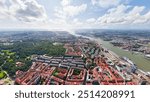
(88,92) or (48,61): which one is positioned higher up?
(88,92)

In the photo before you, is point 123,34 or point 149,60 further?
point 123,34

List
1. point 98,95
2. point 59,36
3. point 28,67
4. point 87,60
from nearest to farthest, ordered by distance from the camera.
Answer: point 98,95 → point 28,67 → point 87,60 → point 59,36

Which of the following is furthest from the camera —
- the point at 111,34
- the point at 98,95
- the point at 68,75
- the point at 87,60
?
the point at 111,34

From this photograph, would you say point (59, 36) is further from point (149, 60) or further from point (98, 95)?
point (98, 95)

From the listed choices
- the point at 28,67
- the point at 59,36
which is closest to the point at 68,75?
the point at 28,67

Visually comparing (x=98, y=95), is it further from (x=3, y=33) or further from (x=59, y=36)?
(x=3, y=33)

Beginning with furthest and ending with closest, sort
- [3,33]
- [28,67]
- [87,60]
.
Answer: [3,33], [87,60], [28,67]

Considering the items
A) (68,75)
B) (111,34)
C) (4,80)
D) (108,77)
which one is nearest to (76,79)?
(68,75)

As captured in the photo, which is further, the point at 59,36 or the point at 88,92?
the point at 59,36

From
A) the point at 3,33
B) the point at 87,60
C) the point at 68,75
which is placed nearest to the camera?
the point at 68,75
